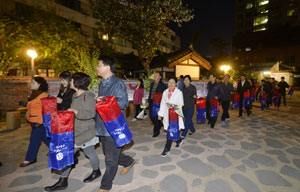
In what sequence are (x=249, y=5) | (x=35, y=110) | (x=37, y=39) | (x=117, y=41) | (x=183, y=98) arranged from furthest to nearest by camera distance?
(x=249, y=5)
(x=117, y=41)
(x=37, y=39)
(x=183, y=98)
(x=35, y=110)

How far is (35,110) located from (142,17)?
12.3 m

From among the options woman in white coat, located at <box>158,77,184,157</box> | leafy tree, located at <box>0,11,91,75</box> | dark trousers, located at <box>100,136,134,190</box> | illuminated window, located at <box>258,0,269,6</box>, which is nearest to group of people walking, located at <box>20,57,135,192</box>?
dark trousers, located at <box>100,136,134,190</box>

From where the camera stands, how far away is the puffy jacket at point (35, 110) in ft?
11.5

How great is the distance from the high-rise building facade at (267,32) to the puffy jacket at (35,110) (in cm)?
3169

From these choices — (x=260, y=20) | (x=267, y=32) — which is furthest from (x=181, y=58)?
(x=260, y=20)

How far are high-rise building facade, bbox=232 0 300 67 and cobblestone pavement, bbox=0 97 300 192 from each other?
28.1 meters

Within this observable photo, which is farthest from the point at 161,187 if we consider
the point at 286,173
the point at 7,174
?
the point at 7,174

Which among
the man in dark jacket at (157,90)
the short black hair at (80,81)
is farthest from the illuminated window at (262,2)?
the short black hair at (80,81)

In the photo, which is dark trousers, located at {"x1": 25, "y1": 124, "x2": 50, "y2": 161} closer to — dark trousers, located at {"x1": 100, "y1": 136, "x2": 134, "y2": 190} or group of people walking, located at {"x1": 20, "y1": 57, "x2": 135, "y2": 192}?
group of people walking, located at {"x1": 20, "y1": 57, "x2": 135, "y2": 192}

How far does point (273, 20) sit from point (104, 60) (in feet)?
208

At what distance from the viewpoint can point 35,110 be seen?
11.5 feet

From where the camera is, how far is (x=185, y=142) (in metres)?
5.11

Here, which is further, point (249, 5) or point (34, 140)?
point (249, 5)

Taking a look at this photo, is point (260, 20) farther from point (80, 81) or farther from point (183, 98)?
point (80, 81)
